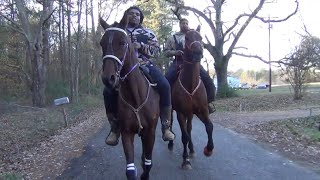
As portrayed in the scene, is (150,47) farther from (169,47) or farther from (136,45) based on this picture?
(169,47)

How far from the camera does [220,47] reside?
36125 millimetres

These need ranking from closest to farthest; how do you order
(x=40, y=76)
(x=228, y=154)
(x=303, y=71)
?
1. (x=228, y=154)
2. (x=303, y=71)
3. (x=40, y=76)

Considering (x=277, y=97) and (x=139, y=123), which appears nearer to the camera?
(x=139, y=123)

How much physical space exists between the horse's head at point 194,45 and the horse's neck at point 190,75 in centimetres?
28

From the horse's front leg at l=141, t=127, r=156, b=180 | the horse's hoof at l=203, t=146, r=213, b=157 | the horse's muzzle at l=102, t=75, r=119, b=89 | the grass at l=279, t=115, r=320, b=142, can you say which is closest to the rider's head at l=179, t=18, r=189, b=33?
the horse's hoof at l=203, t=146, r=213, b=157

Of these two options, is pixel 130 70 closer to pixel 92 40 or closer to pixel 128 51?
pixel 128 51

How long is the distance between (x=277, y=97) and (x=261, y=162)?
2415cm

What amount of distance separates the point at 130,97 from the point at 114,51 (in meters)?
1.06

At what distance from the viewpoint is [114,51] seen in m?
5.89

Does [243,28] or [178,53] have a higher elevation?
[243,28]

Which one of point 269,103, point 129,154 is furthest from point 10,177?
point 269,103

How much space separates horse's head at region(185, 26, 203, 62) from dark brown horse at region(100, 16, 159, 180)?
1.88m

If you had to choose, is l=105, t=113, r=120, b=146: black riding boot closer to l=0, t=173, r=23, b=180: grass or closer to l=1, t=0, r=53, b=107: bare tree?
l=0, t=173, r=23, b=180: grass

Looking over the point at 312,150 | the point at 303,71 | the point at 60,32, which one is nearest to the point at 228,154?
the point at 312,150
